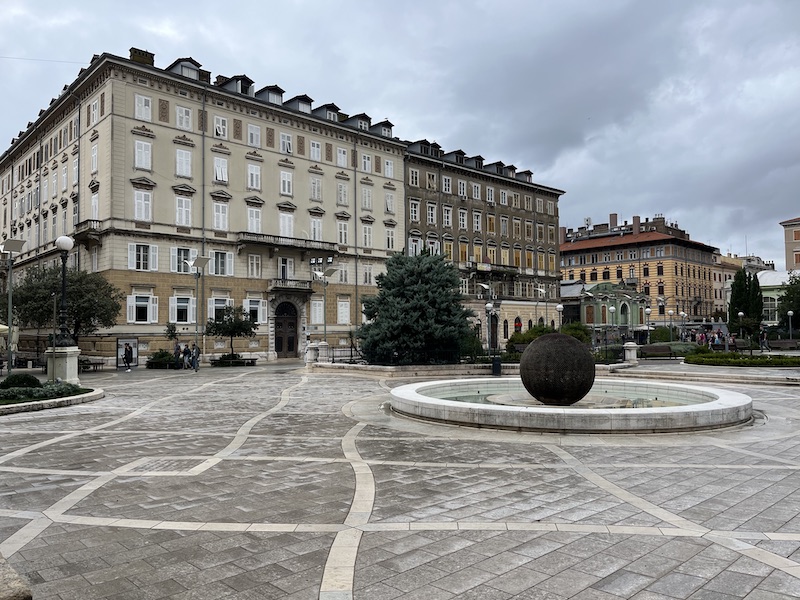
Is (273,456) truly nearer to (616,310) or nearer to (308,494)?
(308,494)

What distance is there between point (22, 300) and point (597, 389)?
3343 centimetres

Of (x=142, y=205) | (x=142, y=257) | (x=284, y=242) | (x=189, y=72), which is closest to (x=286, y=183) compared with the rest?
(x=284, y=242)

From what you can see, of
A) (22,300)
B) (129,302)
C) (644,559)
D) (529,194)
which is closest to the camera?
(644,559)

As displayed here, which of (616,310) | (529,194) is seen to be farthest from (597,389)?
(616,310)

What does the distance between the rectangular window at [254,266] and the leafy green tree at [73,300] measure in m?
12.3

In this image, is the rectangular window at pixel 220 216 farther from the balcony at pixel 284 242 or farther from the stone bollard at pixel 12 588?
the stone bollard at pixel 12 588

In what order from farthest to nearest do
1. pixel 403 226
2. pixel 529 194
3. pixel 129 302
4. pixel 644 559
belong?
pixel 529 194, pixel 403 226, pixel 129 302, pixel 644 559

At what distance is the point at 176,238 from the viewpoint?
142 feet

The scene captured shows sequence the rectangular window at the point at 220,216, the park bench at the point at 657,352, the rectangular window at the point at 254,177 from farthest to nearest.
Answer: the rectangular window at the point at 254,177 < the rectangular window at the point at 220,216 < the park bench at the point at 657,352

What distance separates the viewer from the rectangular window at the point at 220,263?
45.2 metres

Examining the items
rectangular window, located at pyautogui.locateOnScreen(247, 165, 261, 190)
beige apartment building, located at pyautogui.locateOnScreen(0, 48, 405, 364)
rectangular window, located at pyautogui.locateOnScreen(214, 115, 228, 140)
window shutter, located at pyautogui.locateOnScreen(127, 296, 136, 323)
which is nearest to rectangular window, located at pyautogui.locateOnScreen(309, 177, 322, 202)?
beige apartment building, located at pyautogui.locateOnScreen(0, 48, 405, 364)

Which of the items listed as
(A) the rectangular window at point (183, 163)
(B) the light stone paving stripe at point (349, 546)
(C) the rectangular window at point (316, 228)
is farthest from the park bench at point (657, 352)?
(B) the light stone paving stripe at point (349, 546)

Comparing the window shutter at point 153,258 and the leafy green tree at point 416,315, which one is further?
the window shutter at point 153,258

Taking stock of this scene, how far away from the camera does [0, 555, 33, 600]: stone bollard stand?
119 inches
